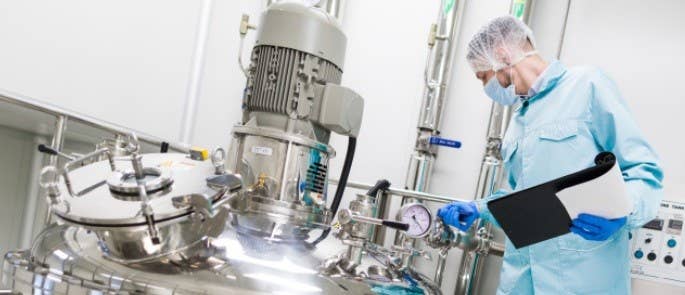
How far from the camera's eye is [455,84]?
7.02 feet

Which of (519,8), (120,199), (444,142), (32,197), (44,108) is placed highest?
(519,8)

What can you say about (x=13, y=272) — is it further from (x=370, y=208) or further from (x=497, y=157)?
(x=497, y=157)

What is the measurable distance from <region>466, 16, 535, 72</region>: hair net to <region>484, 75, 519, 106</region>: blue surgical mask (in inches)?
2.0

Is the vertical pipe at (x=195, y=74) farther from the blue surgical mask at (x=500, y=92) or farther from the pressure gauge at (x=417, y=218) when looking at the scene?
the blue surgical mask at (x=500, y=92)

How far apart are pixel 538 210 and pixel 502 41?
0.59 m

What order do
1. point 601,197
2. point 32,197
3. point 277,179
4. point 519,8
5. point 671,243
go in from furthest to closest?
point 519,8 < point 32,197 < point 671,243 < point 277,179 < point 601,197

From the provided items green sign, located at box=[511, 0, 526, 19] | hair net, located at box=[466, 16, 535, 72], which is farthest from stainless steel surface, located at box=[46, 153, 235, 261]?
green sign, located at box=[511, 0, 526, 19]

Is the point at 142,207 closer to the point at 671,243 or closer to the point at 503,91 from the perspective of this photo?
the point at 503,91

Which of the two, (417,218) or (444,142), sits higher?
(444,142)

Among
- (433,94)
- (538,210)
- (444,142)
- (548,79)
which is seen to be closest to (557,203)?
(538,210)

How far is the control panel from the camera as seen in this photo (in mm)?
1447

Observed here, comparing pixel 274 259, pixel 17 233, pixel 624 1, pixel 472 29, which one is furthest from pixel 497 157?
pixel 17 233

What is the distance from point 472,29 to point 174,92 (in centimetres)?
139

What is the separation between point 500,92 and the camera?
1.41 meters
